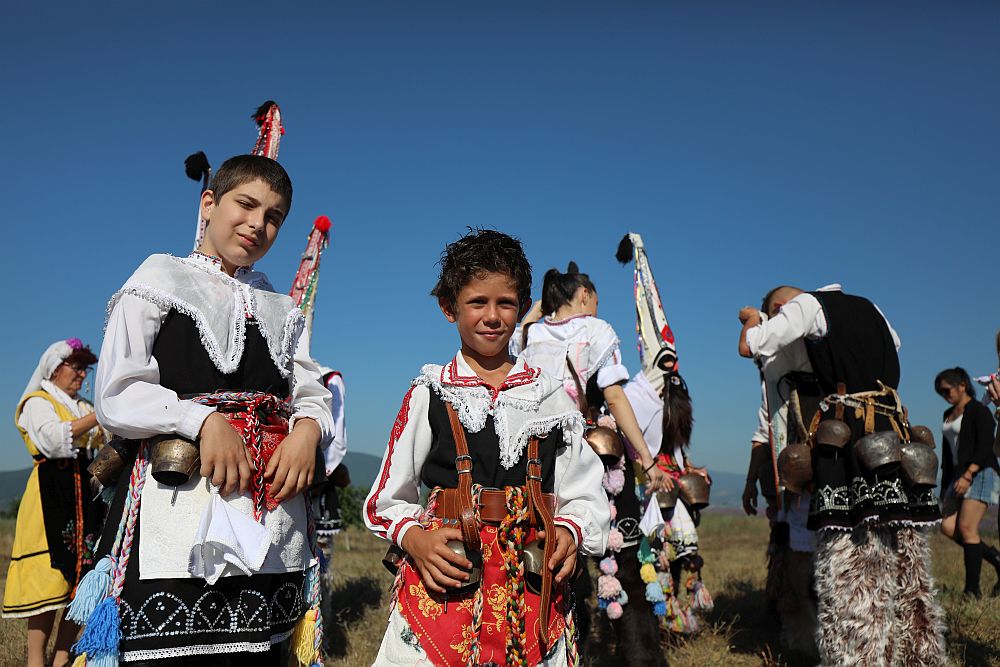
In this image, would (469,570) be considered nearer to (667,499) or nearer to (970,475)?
(667,499)

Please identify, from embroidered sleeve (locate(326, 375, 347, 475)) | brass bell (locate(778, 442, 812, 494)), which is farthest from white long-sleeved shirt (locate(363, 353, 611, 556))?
embroidered sleeve (locate(326, 375, 347, 475))

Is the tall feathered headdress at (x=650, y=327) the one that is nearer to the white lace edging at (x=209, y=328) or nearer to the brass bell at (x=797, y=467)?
the brass bell at (x=797, y=467)

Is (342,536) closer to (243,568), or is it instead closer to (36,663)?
(36,663)

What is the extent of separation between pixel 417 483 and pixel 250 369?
661 mm

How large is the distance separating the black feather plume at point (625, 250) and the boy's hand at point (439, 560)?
4.64 m

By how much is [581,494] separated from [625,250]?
14.2 feet

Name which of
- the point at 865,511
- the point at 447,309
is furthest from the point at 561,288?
the point at 447,309

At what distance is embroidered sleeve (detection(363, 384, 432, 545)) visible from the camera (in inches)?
95.1

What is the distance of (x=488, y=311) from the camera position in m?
2.52

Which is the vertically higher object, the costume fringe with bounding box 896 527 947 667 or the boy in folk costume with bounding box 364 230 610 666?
the boy in folk costume with bounding box 364 230 610 666

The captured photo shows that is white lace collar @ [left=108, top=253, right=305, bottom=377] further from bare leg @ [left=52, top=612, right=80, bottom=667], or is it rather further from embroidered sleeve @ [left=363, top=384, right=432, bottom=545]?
bare leg @ [left=52, top=612, right=80, bottom=667]

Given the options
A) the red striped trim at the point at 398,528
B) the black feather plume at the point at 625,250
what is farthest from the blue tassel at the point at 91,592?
the black feather plume at the point at 625,250

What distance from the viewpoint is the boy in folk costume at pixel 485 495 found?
2.28m

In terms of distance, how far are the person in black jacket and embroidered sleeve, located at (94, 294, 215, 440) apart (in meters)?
6.99
